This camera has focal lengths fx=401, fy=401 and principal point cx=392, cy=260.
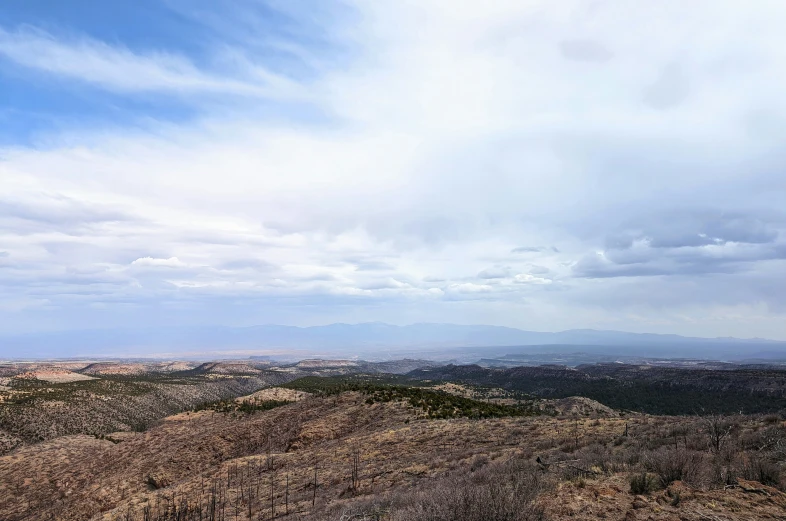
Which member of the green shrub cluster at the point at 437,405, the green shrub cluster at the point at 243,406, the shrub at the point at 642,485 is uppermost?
the shrub at the point at 642,485

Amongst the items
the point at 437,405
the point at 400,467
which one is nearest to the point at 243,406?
the point at 437,405

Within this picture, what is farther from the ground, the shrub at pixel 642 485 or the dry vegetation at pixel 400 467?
the shrub at pixel 642 485

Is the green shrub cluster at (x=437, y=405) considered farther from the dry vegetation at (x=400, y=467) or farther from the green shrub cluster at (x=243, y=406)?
the green shrub cluster at (x=243, y=406)

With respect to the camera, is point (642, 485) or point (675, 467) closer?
point (642, 485)

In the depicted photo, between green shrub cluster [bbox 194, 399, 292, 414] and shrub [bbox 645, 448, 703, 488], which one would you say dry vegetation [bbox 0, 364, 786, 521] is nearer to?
shrub [bbox 645, 448, 703, 488]

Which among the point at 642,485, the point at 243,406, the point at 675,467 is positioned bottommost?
the point at 243,406

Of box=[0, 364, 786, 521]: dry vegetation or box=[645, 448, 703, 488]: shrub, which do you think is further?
box=[645, 448, 703, 488]: shrub

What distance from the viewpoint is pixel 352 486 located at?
16.3m

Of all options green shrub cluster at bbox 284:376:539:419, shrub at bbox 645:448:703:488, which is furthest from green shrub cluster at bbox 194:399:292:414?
shrub at bbox 645:448:703:488

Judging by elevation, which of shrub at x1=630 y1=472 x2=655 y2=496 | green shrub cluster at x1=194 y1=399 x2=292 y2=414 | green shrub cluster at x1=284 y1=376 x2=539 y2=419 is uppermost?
shrub at x1=630 y1=472 x2=655 y2=496

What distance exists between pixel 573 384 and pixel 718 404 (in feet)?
140

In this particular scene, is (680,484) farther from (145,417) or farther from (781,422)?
(145,417)

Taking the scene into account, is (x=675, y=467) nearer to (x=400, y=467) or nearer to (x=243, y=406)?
(x=400, y=467)

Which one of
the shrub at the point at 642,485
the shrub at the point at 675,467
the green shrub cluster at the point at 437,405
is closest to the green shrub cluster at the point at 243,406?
the green shrub cluster at the point at 437,405
